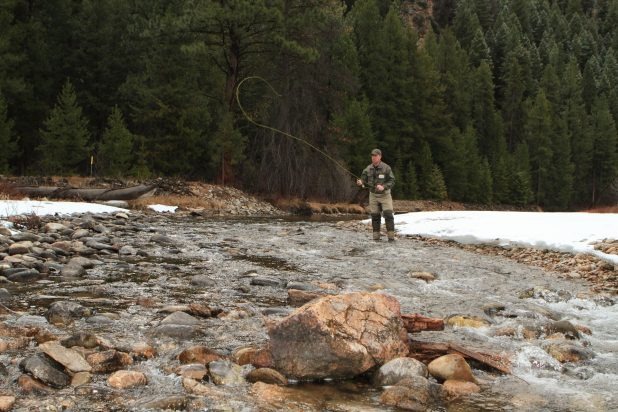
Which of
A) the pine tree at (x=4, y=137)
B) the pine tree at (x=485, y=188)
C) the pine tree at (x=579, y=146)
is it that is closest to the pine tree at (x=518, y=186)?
the pine tree at (x=485, y=188)

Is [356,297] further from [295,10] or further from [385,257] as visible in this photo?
[295,10]

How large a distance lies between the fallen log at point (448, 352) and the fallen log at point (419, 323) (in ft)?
1.88

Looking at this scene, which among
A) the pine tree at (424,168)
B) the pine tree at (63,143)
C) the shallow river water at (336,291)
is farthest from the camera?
the pine tree at (424,168)

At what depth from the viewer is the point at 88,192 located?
19641 millimetres

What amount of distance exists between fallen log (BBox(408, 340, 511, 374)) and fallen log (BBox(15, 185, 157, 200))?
16.7m

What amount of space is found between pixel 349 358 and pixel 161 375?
134 centimetres

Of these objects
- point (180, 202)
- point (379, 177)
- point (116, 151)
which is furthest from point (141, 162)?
point (379, 177)

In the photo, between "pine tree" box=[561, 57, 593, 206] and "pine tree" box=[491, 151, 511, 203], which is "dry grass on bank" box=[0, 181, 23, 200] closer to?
"pine tree" box=[491, 151, 511, 203]

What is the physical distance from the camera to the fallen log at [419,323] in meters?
5.14

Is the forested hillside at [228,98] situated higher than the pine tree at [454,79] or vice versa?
the pine tree at [454,79]

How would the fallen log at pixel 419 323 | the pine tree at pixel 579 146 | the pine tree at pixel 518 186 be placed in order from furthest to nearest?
the pine tree at pixel 579 146
the pine tree at pixel 518 186
the fallen log at pixel 419 323

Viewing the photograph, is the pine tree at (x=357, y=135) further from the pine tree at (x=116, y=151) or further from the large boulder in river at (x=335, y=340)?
the large boulder in river at (x=335, y=340)

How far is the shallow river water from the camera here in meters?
3.69

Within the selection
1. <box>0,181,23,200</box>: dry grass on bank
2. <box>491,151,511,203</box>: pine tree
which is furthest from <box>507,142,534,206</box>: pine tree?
<box>0,181,23,200</box>: dry grass on bank
